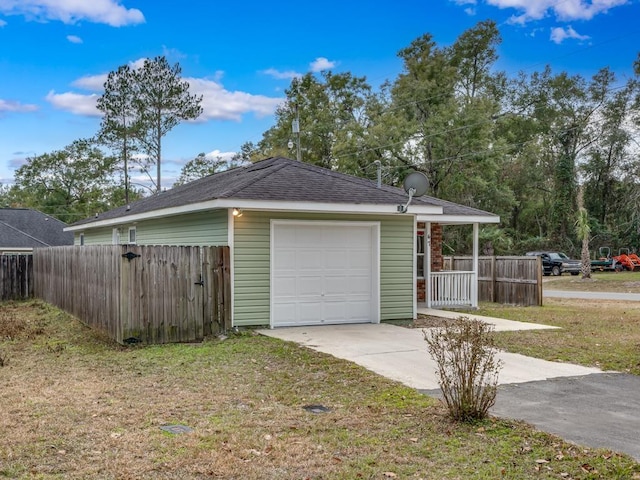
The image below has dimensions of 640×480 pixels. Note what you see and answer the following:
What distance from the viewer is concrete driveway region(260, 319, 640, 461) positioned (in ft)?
16.3

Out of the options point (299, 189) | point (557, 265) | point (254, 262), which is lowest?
point (557, 265)

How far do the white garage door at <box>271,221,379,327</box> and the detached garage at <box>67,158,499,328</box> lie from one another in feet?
0.06

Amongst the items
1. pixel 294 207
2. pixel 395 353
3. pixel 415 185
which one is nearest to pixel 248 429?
pixel 395 353

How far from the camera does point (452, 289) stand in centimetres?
1542

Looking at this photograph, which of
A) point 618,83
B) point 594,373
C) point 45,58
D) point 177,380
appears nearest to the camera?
point 177,380

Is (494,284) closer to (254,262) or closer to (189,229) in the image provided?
(254,262)

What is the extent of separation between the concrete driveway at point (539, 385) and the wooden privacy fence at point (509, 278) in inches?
306

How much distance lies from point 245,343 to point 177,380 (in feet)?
8.14

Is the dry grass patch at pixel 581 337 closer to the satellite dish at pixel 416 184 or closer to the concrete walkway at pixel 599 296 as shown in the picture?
the satellite dish at pixel 416 184

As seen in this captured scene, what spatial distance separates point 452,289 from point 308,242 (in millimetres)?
5731

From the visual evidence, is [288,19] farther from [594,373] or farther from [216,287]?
[594,373]

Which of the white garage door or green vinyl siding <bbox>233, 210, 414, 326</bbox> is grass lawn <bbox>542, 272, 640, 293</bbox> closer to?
the white garage door

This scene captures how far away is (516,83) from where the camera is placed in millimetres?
43375

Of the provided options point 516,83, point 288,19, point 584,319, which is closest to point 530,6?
point 288,19
